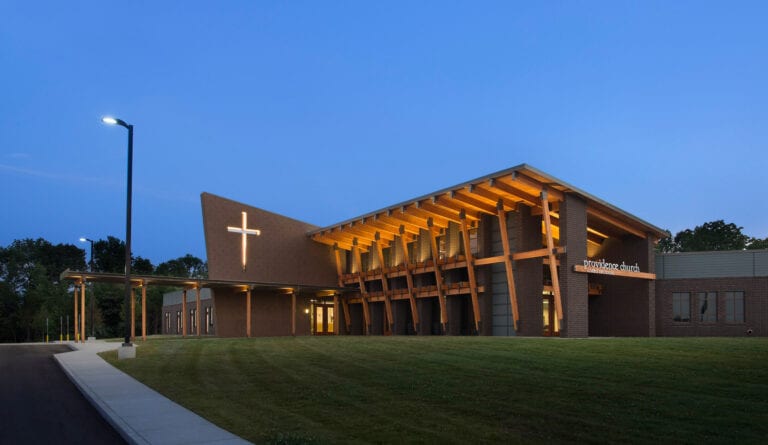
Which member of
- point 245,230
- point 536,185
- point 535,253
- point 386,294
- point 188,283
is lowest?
point 386,294

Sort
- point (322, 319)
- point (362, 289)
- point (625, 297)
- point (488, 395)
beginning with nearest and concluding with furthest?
point (488, 395) < point (625, 297) < point (362, 289) < point (322, 319)

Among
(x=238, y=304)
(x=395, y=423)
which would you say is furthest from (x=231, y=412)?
(x=238, y=304)

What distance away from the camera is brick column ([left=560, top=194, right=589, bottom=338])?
3434 centimetres

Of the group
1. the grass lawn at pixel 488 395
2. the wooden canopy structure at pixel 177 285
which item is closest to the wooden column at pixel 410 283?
the wooden canopy structure at pixel 177 285

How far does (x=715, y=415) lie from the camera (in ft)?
33.1

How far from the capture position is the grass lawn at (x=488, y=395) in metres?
9.37

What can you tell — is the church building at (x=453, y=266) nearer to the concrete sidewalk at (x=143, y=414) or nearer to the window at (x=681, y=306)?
the window at (x=681, y=306)

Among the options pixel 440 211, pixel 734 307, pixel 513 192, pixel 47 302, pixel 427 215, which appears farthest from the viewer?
pixel 47 302

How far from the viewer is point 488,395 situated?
1249 centimetres

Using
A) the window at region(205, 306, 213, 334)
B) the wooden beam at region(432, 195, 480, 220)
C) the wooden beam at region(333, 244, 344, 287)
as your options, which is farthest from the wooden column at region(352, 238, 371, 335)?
the window at region(205, 306, 213, 334)

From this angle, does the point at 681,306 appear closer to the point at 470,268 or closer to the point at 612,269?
the point at 612,269

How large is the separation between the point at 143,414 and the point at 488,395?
629cm

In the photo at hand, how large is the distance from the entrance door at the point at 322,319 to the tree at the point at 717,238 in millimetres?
54267

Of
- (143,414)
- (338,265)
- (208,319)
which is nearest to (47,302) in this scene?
(208,319)
